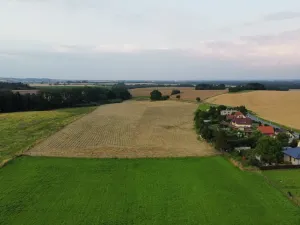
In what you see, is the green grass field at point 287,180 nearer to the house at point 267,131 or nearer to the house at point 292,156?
the house at point 292,156

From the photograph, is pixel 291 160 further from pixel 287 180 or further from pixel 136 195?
pixel 136 195

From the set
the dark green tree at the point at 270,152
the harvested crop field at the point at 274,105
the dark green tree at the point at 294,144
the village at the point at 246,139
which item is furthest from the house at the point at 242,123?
the dark green tree at the point at 270,152

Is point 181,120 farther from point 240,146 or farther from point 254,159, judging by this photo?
point 254,159

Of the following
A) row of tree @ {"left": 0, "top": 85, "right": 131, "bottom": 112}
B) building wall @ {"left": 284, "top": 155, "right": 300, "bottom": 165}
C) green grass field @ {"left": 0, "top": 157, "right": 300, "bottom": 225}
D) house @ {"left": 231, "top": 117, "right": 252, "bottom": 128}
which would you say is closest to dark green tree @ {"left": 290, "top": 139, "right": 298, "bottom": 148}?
building wall @ {"left": 284, "top": 155, "right": 300, "bottom": 165}

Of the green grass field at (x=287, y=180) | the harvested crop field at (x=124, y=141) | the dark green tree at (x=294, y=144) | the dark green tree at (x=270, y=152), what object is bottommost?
the harvested crop field at (x=124, y=141)

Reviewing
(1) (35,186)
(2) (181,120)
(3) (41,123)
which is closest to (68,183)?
(1) (35,186)
